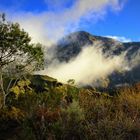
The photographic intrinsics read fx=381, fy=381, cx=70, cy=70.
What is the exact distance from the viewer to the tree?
30078 millimetres

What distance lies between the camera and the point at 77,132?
12383mm

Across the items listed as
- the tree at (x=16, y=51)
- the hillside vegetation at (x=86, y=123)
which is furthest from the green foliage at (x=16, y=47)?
the hillside vegetation at (x=86, y=123)

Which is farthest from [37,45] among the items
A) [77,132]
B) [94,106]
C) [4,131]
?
[77,132]

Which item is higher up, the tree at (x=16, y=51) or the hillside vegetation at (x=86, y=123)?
the tree at (x=16, y=51)

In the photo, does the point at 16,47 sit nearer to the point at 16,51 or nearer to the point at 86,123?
the point at 16,51

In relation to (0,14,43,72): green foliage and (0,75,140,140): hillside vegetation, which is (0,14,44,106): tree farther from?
(0,75,140,140): hillside vegetation

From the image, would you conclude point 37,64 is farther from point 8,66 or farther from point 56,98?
point 56,98

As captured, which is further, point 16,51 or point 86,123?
point 16,51

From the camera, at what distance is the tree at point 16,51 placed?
1184 inches

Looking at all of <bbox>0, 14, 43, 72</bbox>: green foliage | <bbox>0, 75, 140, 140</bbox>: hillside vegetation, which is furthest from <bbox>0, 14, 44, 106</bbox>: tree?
<bbox>0, 75, 140, 140</bbox>: hillside vegetation

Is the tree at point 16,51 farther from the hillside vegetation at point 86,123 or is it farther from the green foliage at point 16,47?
the hillside vegetation at point 86,123

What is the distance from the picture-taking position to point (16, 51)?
3089cm

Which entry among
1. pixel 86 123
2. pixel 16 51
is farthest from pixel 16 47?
pixel 86 123

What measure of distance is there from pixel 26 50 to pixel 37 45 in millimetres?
1047
